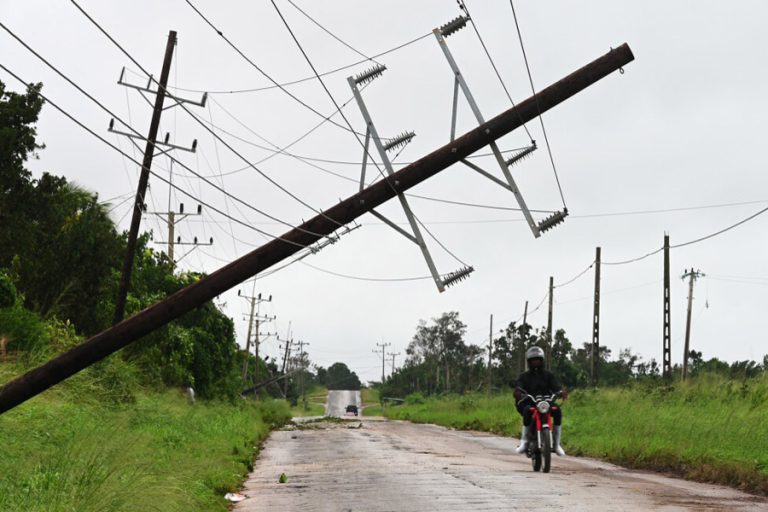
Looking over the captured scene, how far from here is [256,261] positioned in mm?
12914

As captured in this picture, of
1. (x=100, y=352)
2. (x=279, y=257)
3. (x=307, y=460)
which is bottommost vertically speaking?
(x=307, y=460)

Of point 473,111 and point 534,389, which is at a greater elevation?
point 473,111

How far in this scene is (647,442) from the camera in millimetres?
22422

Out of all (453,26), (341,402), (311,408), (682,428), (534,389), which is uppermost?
(453,26)

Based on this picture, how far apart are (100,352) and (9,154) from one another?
22.5m

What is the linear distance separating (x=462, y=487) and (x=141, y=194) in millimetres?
16056

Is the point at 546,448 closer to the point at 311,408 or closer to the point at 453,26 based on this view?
the point at 453,26

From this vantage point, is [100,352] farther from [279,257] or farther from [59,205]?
[59,205]

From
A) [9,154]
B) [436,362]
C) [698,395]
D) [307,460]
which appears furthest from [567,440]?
[436,362]

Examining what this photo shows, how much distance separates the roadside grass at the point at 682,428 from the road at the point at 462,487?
3.20 ft

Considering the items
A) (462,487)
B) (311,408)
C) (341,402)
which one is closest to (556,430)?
(462,487)

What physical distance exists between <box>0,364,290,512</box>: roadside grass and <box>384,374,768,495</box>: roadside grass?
8345mm

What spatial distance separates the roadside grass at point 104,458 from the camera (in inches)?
386

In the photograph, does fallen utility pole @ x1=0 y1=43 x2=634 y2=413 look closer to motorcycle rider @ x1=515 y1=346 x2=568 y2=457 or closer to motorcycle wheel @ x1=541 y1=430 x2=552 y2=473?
motorcycle rider @ x1=515 y1=346 x2=568 y2=457
